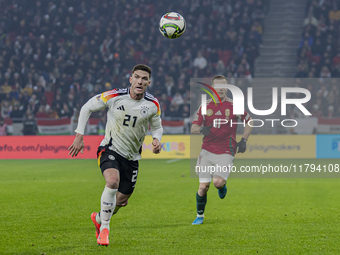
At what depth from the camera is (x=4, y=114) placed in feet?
73.8

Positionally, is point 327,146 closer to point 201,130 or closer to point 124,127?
point 201,130

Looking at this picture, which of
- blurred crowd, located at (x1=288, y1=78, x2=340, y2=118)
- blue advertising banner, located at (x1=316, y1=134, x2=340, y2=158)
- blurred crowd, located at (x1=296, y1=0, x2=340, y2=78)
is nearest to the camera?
blue advertising banner, located at (x1=316, y1=134, x2=340, y2=158)

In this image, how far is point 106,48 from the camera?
2627 cm

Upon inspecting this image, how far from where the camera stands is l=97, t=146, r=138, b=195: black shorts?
20.0 feet

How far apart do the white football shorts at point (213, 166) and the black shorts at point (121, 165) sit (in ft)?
5.30

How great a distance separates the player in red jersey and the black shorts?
1615 mm

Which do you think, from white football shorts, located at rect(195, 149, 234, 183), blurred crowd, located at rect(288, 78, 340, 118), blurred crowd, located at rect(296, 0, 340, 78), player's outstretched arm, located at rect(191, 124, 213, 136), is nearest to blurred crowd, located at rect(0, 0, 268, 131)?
blurred crowd, located at rect(296, 0, 340, 78)

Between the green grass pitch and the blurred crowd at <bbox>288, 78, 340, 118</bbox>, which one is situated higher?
the blurred crowd at <bbox>288, 78, 340, 118</bbox>

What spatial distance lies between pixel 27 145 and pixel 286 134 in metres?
10.2

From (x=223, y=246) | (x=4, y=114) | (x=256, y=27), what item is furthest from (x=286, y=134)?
(x=223, y=246)

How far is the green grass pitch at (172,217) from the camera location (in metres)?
5.87

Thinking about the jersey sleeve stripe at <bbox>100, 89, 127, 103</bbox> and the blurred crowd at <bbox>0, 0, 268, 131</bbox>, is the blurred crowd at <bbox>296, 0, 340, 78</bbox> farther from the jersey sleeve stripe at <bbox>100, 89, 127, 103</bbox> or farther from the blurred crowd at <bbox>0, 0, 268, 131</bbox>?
the jersey sleeve stripe at <bbox>100, 89, 127, 103</bbox>

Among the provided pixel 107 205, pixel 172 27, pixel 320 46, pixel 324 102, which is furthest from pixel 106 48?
pixel 107 205

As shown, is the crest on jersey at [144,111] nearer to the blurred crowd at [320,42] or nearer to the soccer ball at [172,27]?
the soccer ball at [172,27]
